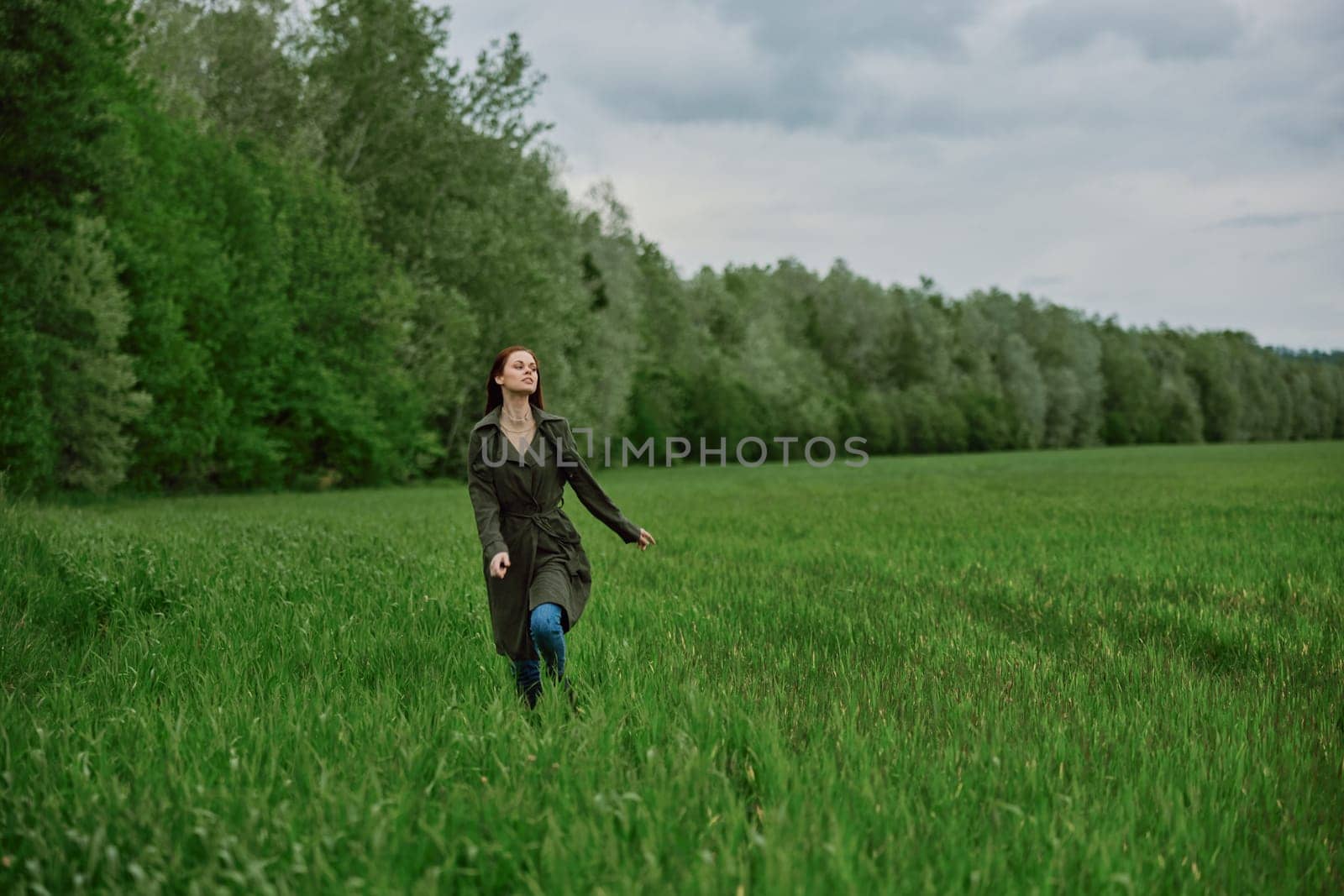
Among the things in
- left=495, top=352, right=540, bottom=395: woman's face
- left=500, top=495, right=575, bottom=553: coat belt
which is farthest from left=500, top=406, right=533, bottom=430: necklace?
left=500, top=495, right=575, bottom=553: coat belt

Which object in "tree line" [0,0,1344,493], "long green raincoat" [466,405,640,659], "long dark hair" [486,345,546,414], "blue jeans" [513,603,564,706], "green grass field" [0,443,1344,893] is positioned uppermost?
"tree line" [0,0,1344,493]

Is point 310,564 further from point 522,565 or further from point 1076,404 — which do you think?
point 1076,404

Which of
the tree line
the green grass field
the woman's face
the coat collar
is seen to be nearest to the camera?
the green grass field

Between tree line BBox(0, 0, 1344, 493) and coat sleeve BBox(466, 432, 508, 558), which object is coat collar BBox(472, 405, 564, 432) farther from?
tree line BBox(0, 0, 1344, 493)

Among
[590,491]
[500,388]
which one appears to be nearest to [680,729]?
[590,491]

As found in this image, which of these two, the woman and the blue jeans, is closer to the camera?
the blue jeans

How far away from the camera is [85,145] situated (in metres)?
17.6

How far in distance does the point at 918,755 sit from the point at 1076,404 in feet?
353

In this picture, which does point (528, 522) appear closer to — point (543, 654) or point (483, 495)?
point (483, 495)

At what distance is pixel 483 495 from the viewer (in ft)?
17.2

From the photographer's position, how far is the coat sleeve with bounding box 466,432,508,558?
509 centimetres

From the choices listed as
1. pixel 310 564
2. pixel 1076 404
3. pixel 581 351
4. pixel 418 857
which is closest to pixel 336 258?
pixel 581 351

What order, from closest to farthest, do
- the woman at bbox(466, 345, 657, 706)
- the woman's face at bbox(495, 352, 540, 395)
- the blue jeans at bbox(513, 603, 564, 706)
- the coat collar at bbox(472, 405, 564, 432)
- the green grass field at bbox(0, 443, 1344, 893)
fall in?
the green grass field at bbox(0, 443, 1344, 893) < the blue jeans at bbox(513, 603, 564, 706) < the woman at bbox(466, 345, 657, 706) < the woman's face at bbox(495, 352, 540, 395) < the coat collar at bbox(472, 405, 564, 432)

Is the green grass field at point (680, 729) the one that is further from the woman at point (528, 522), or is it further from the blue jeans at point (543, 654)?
the woman at point (528, 522)
